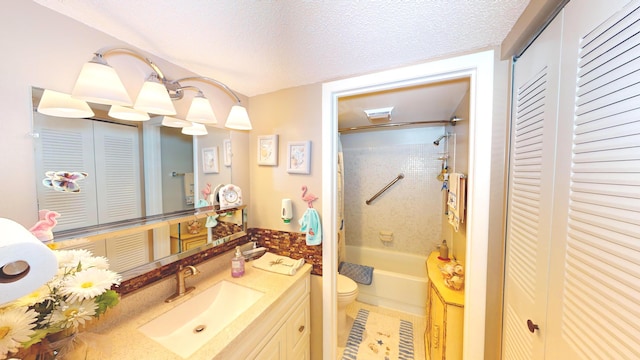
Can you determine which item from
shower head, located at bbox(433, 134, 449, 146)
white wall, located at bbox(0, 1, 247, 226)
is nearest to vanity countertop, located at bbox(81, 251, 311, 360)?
white wall, located at bbox(0, 1, 247, 226)

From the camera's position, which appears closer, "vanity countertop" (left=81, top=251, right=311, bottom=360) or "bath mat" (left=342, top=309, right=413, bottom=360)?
"vanity countertop" (left=81, top=251, right=311, bottom=360)

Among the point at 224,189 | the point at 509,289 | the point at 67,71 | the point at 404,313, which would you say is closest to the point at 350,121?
the point at 224,189

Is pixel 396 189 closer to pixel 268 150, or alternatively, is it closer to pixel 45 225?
pixel 268 150

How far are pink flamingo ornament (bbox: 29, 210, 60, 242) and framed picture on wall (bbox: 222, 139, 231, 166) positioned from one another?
0.81 meters

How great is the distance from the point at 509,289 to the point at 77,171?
1.98 metres

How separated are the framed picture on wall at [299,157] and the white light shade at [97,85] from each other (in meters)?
0.90

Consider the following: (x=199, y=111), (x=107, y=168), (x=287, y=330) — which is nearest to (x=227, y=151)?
(x=199, y=111)

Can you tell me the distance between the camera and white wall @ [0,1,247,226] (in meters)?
0.65

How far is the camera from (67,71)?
2.52 feet

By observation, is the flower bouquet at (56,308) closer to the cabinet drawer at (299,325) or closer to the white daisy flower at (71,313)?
the white daisy flower at (71,313)

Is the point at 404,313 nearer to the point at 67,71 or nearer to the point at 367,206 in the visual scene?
the point at 367,206

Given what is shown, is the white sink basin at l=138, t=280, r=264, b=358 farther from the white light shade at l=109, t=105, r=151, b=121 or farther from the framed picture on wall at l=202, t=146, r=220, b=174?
the white light shade at l=109, t=105, r=151, b=121

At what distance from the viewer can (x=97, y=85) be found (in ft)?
2.38

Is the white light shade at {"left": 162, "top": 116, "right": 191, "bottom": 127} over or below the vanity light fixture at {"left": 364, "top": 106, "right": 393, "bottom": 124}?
below
